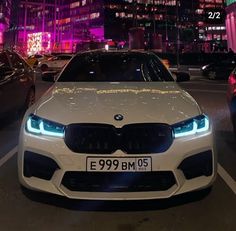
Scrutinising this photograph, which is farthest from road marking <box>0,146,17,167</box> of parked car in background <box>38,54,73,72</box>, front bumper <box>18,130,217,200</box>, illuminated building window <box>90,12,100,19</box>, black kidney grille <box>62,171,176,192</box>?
illuminated building window <box>90,12,100,19</box>

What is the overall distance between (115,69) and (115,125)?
231cm

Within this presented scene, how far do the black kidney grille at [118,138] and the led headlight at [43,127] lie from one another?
0.28 feet

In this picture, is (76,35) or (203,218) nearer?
(203,218)

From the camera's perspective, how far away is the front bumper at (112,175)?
4.32 m

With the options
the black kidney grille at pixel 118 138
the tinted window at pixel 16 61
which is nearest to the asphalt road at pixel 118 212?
the black kidney grille at pixel 118 138

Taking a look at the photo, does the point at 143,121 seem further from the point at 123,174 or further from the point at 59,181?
A: the point at 59,181

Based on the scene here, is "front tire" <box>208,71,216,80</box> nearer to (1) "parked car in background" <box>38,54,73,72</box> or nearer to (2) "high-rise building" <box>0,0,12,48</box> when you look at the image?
(1) "parked car in background" <box>38,54,73,72</box>

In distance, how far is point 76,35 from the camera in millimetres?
120375

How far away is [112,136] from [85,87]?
1542mm

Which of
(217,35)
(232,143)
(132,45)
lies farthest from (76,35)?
(232,143)

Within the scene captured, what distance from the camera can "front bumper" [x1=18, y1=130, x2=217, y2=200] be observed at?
14.2ft

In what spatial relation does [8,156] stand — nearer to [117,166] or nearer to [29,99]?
[117,166]

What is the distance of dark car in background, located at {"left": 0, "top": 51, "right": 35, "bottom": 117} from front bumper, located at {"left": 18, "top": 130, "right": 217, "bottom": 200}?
15.9 feet

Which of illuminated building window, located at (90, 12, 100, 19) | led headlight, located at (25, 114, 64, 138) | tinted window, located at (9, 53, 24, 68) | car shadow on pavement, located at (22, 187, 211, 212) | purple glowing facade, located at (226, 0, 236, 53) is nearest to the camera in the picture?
led headlight, located at (25, 114, 64, 138)
